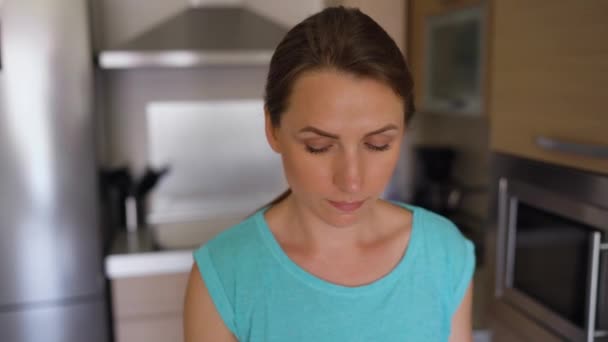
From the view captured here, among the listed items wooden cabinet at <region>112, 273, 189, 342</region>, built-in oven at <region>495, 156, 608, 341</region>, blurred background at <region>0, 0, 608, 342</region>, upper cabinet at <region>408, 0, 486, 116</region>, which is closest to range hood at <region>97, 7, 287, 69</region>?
blurred background at <region>0, 0, 608, 342</region>

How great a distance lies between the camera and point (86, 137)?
1.72 metres

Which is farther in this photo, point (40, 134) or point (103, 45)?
point (103, 45)

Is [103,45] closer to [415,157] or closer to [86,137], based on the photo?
[86,137]

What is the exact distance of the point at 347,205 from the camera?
0.68 m

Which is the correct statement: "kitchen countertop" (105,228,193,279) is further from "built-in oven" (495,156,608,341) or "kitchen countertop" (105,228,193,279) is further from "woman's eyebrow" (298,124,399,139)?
"woman's eyebrow" (298,124,399,139)

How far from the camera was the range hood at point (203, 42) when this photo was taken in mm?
1818

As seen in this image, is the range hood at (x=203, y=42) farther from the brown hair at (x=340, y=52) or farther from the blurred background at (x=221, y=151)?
the brown hair at (x=340, y=52)

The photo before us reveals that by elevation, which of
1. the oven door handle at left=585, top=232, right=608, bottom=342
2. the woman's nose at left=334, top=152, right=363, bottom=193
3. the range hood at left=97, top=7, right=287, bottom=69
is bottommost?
the oven door handle at left=585, top=232, right=608, bottom=342

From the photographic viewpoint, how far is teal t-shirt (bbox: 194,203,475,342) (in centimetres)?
75

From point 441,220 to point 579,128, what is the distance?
1.43 ft

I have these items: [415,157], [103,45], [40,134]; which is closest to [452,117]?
[415,157]

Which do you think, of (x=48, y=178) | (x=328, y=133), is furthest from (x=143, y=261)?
(x=328, y=133)

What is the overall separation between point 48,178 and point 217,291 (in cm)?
113

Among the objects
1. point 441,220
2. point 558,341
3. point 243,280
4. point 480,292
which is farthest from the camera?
point 480,292
